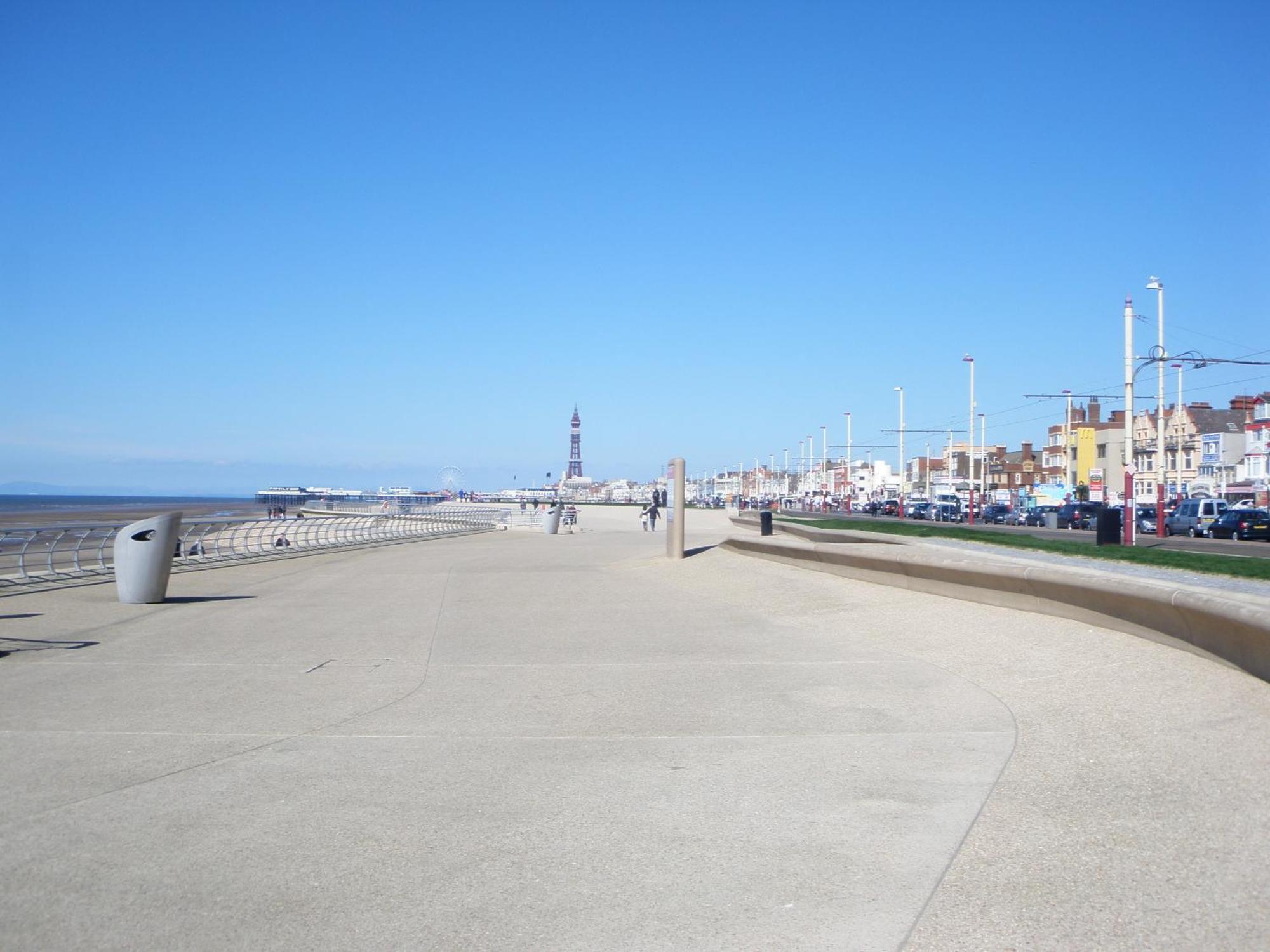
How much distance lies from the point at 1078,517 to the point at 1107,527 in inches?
1303

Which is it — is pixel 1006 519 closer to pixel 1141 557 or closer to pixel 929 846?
pixel 1141 557

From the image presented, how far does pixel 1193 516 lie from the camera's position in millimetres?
50375

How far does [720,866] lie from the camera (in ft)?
18.1

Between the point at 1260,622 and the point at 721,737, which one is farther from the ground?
the point at 1260,622

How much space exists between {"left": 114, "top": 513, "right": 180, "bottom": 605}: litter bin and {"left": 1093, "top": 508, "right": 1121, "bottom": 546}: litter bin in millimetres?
18754

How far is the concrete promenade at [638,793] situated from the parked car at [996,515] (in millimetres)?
61194

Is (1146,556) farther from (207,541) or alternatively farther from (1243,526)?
(1243,526)

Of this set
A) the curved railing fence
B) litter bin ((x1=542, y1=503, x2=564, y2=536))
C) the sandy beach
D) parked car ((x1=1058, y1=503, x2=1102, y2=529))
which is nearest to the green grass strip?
the curved railing fence

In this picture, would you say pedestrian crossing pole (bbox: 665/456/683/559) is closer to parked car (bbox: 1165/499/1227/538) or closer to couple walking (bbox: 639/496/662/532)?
couple walking (bbox: 639/496/662/532)

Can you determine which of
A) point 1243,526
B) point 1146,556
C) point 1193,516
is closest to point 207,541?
point 1146,556

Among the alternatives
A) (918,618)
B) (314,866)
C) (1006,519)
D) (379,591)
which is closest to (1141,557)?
(918,618)

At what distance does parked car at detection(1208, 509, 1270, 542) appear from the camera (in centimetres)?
4231

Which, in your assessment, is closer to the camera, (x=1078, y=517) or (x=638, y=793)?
(x=638, y=793)

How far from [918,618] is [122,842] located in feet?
34.3
